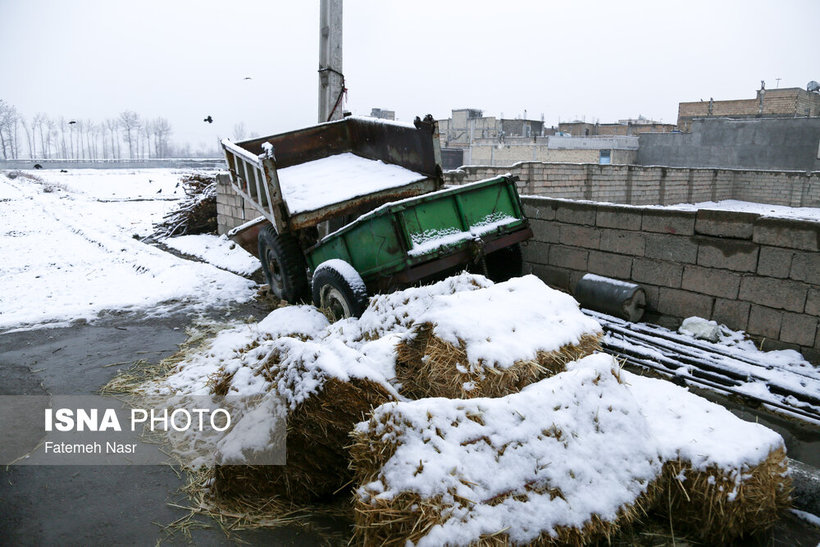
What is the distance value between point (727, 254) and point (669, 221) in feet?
2.60

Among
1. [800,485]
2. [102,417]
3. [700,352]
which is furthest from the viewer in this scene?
[700,352]

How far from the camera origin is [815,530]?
3.44 metres

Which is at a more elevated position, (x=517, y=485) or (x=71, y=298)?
(x=517, y=485)

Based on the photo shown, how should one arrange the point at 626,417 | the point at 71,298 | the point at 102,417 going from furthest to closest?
the point at 71,298 < the point at 102,417 < the point at 626,417

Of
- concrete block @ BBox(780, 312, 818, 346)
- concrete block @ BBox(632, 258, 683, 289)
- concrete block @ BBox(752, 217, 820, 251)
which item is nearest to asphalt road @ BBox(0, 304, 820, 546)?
concrete block @ BBox(780, 312, 818, 346)

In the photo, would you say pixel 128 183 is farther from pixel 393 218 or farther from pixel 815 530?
pixel 815 530

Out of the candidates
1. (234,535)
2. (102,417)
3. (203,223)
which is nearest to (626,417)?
(234,535)

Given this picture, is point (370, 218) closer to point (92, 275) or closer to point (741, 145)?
point (92, 275)

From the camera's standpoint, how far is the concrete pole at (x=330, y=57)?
9492 millimetres

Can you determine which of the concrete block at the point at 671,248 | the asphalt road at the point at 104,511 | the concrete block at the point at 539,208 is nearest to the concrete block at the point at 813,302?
the concrete block at the point at 671,248

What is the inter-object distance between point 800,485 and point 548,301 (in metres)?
2.02

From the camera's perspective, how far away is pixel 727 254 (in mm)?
6227

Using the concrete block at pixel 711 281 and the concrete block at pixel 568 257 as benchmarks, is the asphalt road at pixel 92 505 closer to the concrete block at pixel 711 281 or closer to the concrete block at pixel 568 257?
the concrete block at pixel 711 281

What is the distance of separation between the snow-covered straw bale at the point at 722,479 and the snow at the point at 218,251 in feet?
27.5
